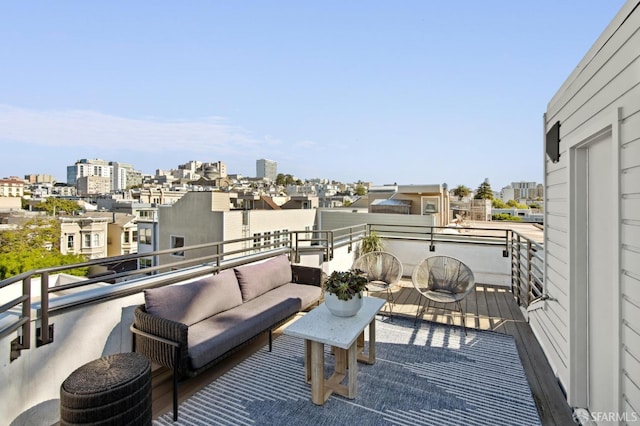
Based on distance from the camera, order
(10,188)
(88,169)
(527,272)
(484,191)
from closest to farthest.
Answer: (527,272) → (484,191) → (10,188) → (88,169)

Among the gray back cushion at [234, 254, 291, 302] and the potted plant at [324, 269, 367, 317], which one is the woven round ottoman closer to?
the potted plant at [324, 269, 367, 317]

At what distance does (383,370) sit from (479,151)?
15996 mm

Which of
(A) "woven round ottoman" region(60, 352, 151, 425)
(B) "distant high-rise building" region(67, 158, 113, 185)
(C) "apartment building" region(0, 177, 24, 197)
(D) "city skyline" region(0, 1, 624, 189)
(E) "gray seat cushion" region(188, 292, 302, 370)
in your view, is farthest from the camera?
(B) "distant high-rise building" region(67, 158, 113, 185)

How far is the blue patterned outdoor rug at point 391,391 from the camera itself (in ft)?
7.23

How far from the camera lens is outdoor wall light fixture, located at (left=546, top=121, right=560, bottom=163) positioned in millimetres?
2785

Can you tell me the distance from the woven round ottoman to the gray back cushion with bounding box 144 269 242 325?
23.8 inches

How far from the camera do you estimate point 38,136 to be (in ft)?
103

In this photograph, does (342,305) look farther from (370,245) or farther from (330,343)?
(370,245)

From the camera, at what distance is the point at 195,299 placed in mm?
2842

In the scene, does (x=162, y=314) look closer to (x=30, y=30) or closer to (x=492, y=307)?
(x=492, y=307)

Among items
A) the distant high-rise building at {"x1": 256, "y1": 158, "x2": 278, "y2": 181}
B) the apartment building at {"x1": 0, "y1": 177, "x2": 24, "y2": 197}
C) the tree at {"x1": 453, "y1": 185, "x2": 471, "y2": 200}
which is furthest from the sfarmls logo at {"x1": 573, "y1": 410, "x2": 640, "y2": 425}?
the distant high-rise building at {"x1": 256, "y1": 158, "x2": 278, "y2": 181}

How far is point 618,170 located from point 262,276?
3.30m

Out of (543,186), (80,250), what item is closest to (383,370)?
(543,186)

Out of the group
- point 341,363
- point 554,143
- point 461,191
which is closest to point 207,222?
point 341,363
